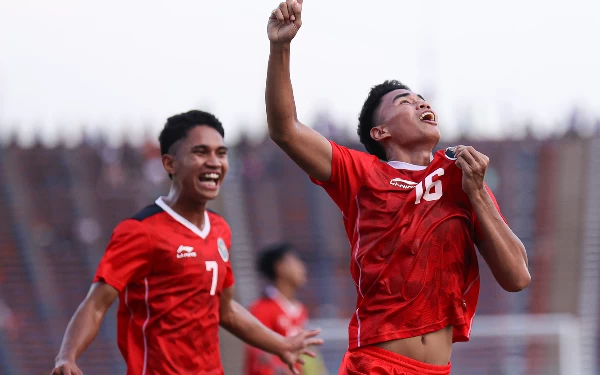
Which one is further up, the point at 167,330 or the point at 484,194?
the point at 484,194

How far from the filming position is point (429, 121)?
12.4 feet

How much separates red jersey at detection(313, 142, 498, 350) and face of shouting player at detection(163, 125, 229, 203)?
125cm

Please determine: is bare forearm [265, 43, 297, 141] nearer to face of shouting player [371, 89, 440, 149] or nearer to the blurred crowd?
face of shouting player [371, 89, 440, 149]

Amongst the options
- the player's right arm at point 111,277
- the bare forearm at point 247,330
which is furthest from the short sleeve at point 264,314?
the player's right arm at point 111,277

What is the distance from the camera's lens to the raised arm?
130 inches

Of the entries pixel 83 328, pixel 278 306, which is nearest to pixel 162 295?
pixel 83 328

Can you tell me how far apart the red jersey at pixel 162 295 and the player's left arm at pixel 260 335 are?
0.33 m

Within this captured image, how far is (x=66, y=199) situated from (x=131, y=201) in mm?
1497

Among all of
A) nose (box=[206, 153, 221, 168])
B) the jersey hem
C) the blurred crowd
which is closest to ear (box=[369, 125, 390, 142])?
the jersey hem

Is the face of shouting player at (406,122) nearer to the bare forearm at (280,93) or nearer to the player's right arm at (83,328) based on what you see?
the bare forearm at (280,93)

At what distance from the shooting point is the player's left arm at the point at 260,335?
496 centimetres

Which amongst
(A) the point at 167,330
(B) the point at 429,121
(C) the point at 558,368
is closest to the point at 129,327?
(A) the point at 167,330

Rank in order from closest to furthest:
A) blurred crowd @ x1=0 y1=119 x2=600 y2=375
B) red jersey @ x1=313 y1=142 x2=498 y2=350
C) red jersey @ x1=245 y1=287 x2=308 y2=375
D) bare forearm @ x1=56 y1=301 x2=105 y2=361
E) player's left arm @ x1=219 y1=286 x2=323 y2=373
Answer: red jersey @ x1=313 y1=142 x2=498 y2=350 < bare forearm @ x1=56 y1=301 x2=105 y2=361 < player's left arm @ x1=219 y1=286 x2=323 y2=373 < red jersey @ x1=245 y1=287 x2=308 y2=375 < blurred crowd @ x1=0 y1=119 x2=600 y2=375

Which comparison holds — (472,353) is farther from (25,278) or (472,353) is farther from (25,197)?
(25,197)
